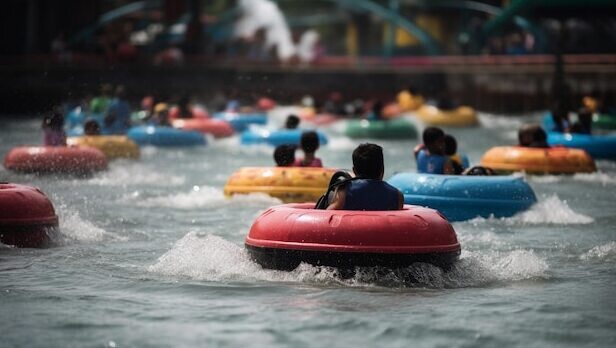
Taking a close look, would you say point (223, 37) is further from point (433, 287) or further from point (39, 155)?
point (433, 287)

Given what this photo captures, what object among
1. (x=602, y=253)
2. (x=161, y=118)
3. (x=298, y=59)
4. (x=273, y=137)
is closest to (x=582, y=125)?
(x=273, y=137)

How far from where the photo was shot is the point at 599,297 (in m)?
9.31

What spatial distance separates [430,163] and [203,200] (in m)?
3.42

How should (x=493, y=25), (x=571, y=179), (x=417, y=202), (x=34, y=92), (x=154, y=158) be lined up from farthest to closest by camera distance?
(x=493, y=25) < (x=34, y=92) < (x=154, y=158) < (x=571, y=179) < (x=417, y=202)

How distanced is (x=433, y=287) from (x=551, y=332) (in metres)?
1.49

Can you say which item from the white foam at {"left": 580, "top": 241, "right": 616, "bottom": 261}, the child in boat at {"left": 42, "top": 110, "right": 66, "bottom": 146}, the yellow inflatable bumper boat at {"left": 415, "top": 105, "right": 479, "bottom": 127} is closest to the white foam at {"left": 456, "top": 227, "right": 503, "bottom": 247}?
the white foam at {"left": 580, "top": 241, "right": 616, "bottom": 261}

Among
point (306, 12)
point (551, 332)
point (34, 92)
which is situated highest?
point (306, 12)

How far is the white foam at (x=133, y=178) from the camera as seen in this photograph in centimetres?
1852

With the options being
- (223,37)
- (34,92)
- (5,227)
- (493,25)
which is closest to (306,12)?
(223,37)

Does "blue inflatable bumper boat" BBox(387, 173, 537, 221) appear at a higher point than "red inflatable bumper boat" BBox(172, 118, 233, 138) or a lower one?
lower

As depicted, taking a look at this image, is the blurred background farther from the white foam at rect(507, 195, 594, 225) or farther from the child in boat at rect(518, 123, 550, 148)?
the white foam at rect(507, 195, 594, 225)

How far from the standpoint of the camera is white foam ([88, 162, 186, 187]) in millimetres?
18516

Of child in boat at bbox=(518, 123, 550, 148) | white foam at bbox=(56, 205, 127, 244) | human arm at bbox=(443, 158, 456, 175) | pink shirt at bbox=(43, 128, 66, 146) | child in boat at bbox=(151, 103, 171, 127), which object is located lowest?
white foam at bbox=(56, 205, 127, 244)

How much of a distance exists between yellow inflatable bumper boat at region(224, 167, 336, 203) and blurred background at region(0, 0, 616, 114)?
21137 millimetres
